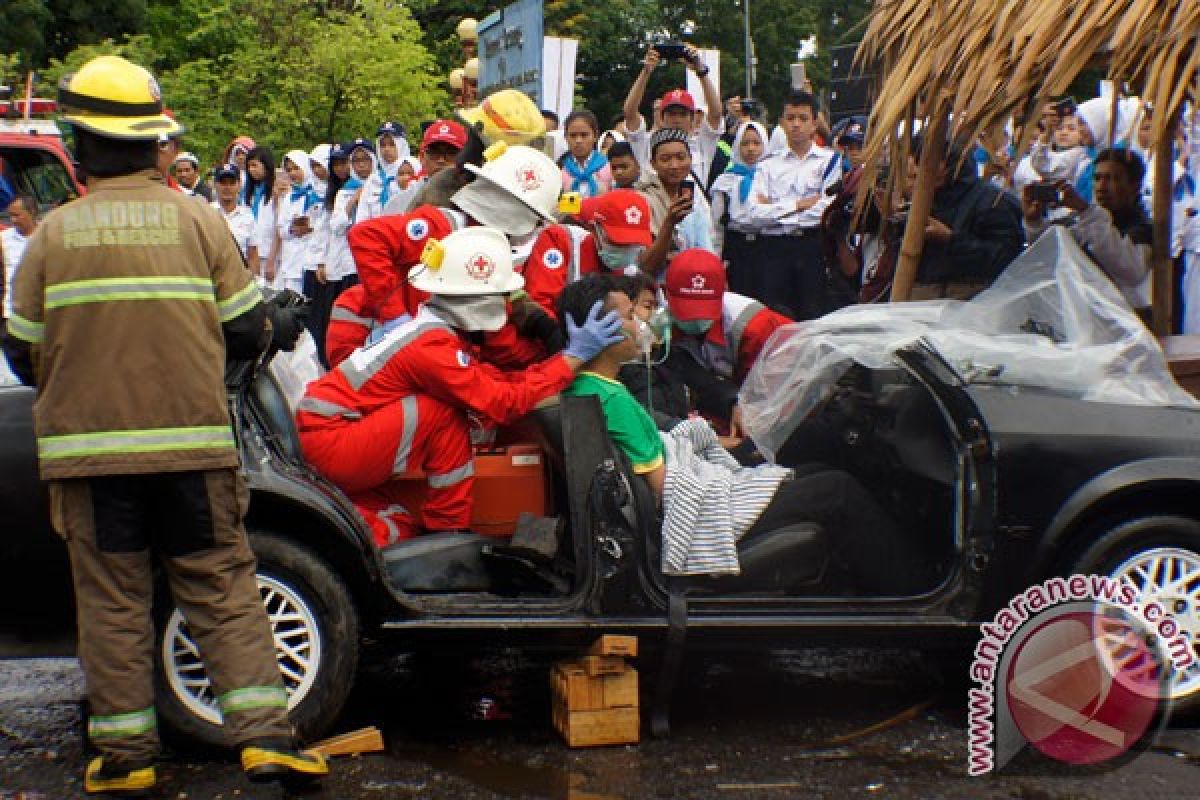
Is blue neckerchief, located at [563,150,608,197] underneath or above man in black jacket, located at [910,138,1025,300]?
above

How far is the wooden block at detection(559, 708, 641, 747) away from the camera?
4.72 meters

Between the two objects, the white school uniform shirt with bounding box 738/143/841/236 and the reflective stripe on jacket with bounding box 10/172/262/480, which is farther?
the white school uniform shirt with bounding box 738/143/841/236

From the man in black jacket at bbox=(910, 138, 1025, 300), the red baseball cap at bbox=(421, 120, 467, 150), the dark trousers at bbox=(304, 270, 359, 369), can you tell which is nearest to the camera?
the man in black jacket at bbox=(910, 138, 1025, 300)

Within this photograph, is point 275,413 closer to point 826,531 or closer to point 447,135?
point 826,531

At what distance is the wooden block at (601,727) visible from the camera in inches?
186

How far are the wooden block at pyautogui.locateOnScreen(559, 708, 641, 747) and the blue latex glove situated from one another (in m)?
1.23

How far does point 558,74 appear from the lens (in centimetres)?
1234

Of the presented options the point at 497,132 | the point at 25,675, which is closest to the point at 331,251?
the point at 497,132

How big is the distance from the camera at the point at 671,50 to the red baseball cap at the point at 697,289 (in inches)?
163

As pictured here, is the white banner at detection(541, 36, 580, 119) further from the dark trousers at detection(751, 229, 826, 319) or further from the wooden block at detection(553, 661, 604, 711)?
the wooden block at detection(553, 661, 604, 711)

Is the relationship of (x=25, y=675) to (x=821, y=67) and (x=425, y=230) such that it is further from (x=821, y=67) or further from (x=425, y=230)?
(x=821, y=67)

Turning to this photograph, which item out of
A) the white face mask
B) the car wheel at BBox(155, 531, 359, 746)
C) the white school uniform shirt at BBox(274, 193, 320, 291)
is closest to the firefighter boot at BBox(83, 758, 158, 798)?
the car wheel at BBox(155, 531, 359, 746)

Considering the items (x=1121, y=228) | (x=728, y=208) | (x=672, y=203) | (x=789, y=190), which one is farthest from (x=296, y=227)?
(x=1121, y=228)

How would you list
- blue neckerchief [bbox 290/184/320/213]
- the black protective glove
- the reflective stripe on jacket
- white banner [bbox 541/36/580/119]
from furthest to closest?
1. blue neckerchief [bbox 290/184/320/213]
2. white banner [bbox 541/36/580/119]
3. the black protective glove
4. the reflective stripe on jacket
